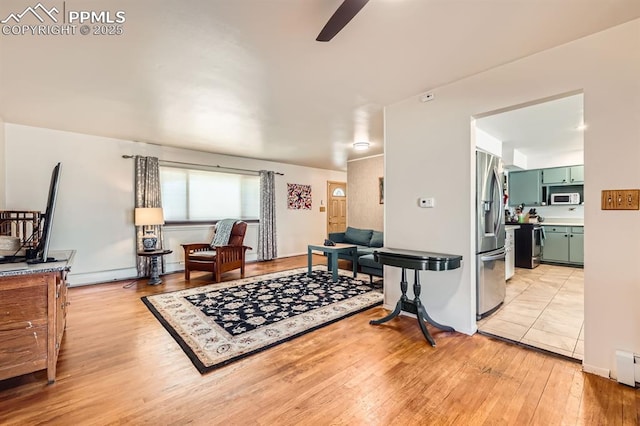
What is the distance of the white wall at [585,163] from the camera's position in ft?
5.91

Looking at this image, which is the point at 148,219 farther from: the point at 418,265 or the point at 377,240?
the point at 418,265

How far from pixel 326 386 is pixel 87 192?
185 inches

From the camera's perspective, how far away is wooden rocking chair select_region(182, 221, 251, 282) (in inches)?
176

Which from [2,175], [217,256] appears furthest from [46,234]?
[2,175]

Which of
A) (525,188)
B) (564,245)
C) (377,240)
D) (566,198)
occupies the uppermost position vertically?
(525,188)

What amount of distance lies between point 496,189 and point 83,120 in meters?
5.22

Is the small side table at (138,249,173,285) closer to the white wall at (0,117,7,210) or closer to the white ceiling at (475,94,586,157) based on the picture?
the white wall at (0,117,7,210)

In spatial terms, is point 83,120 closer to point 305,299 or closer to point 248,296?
point 248,296

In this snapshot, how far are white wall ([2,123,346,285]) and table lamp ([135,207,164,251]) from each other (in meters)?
0.48

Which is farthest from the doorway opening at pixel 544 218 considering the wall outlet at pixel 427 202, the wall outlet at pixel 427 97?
the wall outlet at pixel 427 202

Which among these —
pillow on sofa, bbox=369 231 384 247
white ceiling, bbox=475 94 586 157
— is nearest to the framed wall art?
pillow on sofa, bbox=369 231 384 247

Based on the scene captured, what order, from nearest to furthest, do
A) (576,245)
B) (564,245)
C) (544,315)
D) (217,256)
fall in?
(544,315) < (217,256) < (576,245) < (564,245)

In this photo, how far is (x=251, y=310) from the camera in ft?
10.3

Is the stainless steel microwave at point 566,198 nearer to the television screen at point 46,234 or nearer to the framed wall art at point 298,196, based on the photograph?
the framed wall art at point 298,196
